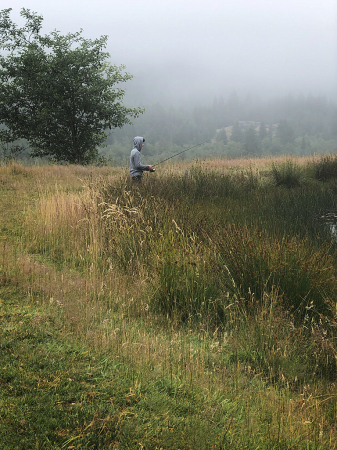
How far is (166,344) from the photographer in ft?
10.8

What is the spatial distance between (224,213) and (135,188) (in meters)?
2.28

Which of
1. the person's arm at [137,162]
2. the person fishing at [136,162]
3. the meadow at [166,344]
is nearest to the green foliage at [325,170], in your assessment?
the person fishing at [136,162]

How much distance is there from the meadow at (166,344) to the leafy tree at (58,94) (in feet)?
49.3

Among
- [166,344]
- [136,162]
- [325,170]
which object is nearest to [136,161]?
[136,162]

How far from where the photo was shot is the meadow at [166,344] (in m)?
2.28

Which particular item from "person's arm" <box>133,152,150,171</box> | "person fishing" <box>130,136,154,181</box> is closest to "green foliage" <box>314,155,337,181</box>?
"person fishing" <box>130,136,154,181</box>

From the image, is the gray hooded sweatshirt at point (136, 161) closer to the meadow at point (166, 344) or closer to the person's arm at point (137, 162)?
the person's arm at point (137, 162)

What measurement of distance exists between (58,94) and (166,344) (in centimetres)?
1899

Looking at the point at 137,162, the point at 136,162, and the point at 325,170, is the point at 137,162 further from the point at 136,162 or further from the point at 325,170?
the point at 325,170

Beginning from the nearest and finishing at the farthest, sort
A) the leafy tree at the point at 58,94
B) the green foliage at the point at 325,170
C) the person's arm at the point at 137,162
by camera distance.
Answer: the person's arm at the point at 137,162
the green foliage at the point at 325,170
the leafy tree at the point at 58,94

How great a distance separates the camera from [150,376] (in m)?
2.79

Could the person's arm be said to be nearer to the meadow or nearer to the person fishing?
the person fishing

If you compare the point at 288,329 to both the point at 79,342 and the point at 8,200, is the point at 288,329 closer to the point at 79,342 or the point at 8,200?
the point at 79,342

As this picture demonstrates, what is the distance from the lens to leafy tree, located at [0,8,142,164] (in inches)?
781
